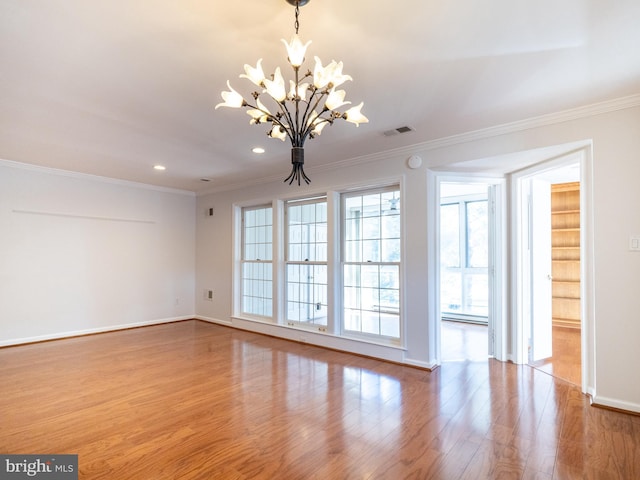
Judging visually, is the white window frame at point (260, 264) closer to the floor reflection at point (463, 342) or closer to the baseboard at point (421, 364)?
the baseboard at point (421, 364)

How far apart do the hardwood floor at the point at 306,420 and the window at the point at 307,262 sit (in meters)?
1.07

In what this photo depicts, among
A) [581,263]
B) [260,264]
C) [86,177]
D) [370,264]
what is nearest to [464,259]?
[370,264]

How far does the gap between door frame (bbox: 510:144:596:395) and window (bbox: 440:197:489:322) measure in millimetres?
2457

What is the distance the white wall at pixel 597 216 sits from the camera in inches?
108

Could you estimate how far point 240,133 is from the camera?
3566 millimetres

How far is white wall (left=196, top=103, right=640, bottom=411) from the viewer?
2752 millimetres

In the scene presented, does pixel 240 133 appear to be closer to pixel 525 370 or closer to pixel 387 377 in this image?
pixel 387 377

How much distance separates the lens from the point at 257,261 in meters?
5.91

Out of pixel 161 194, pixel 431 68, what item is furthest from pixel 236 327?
pixel 431 68

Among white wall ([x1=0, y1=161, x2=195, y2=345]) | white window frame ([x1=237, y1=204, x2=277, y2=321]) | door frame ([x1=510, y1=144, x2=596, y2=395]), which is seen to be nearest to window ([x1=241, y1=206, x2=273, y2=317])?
white window frame ([x1=237, y1=204, x2=277, y2=321])

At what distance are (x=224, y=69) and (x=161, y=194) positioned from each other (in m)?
4.79

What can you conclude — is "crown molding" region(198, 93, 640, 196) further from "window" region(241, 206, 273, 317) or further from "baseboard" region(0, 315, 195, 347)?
"baseboard" region(0, 315, 195, 347)

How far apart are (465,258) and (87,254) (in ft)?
22.5

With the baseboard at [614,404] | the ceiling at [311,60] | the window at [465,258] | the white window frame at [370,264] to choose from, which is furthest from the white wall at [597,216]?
the window at [465,258]
